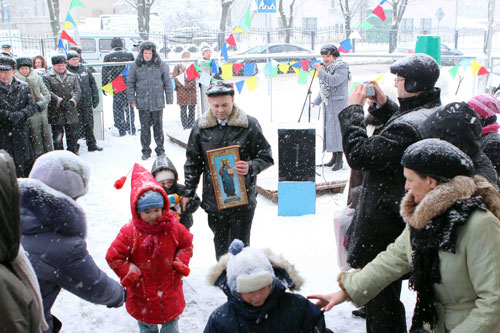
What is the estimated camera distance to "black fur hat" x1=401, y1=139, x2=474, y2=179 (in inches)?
91.2

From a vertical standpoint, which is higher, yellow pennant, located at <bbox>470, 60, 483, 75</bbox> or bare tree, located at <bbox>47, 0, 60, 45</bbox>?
bare tree, located at <bbox>47, 0, 60, 45</bbox>

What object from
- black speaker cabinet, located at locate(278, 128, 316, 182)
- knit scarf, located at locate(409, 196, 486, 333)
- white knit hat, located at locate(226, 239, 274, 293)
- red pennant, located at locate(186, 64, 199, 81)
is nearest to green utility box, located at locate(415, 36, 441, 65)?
black speaker cabinet, located at locate(278, 128, 316, 182)

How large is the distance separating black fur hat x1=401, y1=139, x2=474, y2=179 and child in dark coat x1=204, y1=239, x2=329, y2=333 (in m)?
0.88

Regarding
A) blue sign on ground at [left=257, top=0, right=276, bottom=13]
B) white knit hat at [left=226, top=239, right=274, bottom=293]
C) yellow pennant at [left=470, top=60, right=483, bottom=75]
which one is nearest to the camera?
white knit hat at [left=226, top=239, right=274, bottom=293]

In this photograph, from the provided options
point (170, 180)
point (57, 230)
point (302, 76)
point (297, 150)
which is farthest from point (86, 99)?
point (57, 230)

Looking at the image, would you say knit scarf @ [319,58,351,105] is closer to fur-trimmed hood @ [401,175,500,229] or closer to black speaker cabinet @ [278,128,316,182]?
black speaker cabinet @ [278,128,316,182]

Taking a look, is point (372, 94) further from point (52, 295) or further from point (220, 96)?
point (52, 295)

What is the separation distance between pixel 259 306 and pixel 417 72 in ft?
5.67

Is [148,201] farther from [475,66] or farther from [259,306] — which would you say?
[475,66]

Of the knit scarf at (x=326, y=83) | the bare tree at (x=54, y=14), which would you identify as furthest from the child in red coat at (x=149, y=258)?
the bare tree at (x=54, y=14)

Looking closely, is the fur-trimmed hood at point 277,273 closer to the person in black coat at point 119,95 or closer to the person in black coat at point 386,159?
the person in black coat at point 386,159

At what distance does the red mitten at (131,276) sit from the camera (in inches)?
135

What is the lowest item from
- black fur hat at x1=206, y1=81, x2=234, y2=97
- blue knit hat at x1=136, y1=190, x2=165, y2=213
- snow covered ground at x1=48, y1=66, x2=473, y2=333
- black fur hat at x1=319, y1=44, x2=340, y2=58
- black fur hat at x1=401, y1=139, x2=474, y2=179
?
snow covered ground at x1=48, y1=66, x2=473, y2=333

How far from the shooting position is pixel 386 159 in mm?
3115
